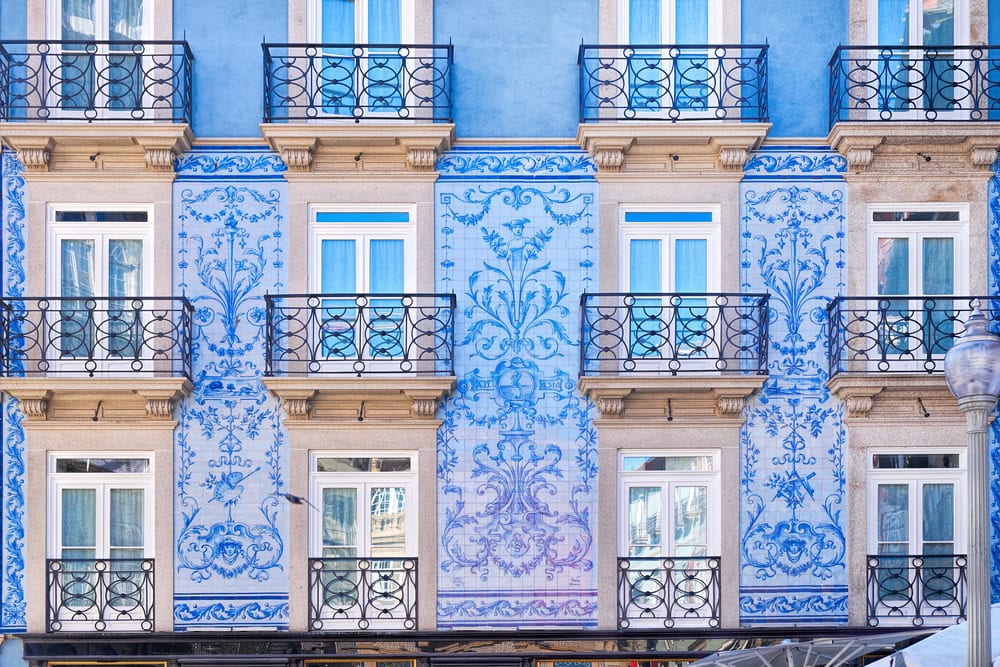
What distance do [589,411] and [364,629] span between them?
321 cm

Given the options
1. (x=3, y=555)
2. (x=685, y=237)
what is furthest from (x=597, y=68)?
(x=3, y=555)

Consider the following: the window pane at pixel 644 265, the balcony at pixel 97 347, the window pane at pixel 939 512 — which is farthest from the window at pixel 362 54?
the window pane at pixel 939 512

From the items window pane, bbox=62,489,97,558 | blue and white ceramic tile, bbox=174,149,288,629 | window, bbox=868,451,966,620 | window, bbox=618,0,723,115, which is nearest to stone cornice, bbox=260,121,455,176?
blue and white ceramic tile, bbox=174,149,288,629

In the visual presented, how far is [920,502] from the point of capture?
16.0m

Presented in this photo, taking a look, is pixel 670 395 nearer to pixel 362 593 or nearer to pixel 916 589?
pixel 916 589

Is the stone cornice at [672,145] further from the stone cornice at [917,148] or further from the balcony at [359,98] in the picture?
the balcony at [359,98]

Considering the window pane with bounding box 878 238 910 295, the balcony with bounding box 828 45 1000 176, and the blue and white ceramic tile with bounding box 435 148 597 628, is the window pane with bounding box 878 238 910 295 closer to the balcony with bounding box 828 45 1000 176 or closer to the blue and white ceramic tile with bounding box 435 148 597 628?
the balcony with bounding box 828 45 1000 176

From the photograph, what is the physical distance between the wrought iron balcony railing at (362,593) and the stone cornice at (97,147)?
4515 mm

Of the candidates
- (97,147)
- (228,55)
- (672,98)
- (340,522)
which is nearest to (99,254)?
(97,147)

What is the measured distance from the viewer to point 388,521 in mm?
16016

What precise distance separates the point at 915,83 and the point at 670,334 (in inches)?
149

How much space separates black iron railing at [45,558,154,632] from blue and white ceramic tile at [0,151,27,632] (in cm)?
36

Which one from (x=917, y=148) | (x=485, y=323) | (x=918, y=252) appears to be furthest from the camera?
(x=918, y=252)

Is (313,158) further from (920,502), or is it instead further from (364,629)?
(920,502)
